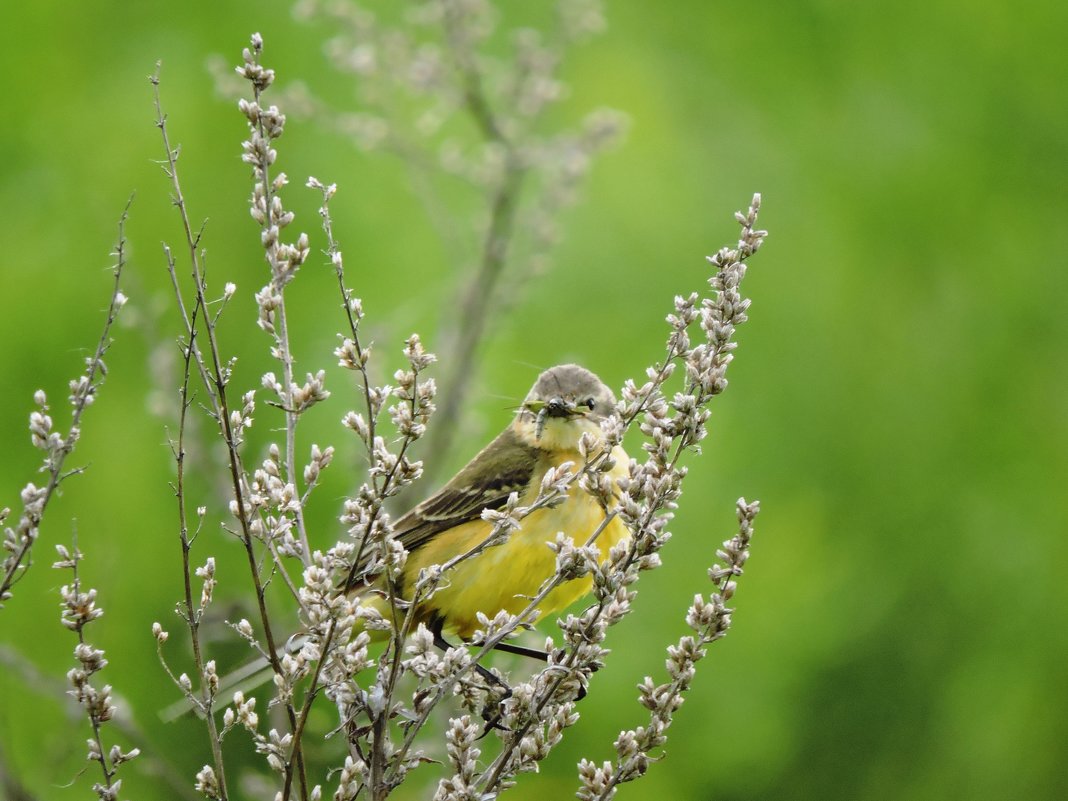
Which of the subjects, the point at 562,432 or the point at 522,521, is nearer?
the point at 522,521

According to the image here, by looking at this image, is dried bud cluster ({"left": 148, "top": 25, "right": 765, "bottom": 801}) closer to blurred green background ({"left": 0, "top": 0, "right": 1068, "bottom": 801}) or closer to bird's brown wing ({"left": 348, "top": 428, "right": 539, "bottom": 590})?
bird's brown wing ({"left": 348, "top": 428, "right": 539, "bottom": 590})

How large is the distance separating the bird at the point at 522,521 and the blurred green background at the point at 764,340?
288cm

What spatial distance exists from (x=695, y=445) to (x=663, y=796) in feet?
22.9

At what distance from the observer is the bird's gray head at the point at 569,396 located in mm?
4742

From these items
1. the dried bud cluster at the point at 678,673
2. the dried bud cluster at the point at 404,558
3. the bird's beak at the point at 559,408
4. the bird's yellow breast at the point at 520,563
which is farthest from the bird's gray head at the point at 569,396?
the dried bud cluster at the point at 678,673

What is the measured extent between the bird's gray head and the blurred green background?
2.87 meters

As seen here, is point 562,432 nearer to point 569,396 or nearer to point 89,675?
point 569,396

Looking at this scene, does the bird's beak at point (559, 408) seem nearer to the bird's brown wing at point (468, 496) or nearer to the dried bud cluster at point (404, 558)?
the bird's brown wing at point (468, 496)

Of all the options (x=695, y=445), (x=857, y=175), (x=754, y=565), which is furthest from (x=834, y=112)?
(x=695, y=445)

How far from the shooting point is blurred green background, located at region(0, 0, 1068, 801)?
9.20 m

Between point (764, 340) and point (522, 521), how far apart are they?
6.78 meters

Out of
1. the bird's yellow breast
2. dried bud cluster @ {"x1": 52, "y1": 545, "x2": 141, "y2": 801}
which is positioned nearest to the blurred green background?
the bird's yellow breast

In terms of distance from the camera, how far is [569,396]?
4875mm

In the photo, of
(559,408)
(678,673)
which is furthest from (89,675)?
(559,408)
